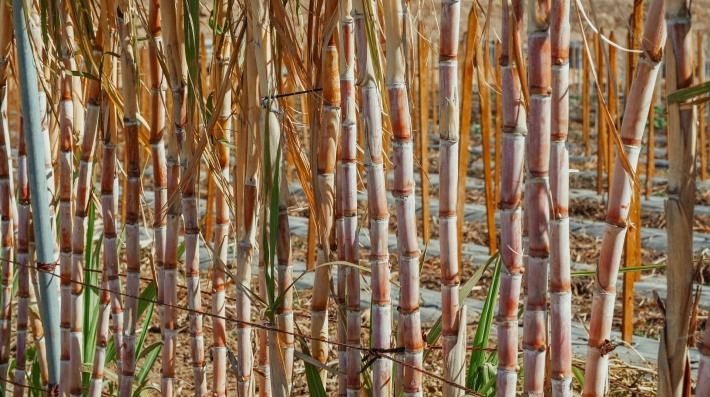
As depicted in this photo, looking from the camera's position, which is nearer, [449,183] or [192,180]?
[449,183]

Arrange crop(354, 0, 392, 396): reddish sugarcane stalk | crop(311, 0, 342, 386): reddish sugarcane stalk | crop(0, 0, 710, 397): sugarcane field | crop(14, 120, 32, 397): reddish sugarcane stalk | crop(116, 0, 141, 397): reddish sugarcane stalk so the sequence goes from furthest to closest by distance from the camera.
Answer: crop(14, 120, 32, 397): reddish sugarcane stalk
crop(116, 0, 141, 397): reddish sugarcane stalk
crop(311, 0, 342, 386): reddish sugarcane stalk
crop(354, 0, 392, 396): reddish sugarcane stalk
crop(0, 0, 710, 397): sugarcane field

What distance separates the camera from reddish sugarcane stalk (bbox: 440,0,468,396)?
2.96 feet

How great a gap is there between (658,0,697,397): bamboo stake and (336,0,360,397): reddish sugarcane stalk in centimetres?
38

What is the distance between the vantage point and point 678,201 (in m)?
0.70

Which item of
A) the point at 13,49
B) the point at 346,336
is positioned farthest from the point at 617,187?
the point at 13,49

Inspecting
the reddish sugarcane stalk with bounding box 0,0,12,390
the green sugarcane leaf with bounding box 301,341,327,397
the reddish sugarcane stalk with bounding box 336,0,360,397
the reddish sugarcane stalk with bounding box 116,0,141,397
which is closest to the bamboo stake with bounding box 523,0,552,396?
the reddish sugarcane stalk with bounding box 336,0,360,397

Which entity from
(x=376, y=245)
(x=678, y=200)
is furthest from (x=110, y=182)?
(x=678, y=200)

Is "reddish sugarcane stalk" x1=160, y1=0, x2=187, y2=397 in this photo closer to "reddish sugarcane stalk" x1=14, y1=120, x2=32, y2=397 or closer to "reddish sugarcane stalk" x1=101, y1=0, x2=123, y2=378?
"reddish sugarcane stalk" x1=101, y1=0, x2=123, y2=378

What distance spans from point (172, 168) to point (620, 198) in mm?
662

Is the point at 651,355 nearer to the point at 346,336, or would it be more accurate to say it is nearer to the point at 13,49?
the point at 346,336

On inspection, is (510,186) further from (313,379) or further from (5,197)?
(5,197)

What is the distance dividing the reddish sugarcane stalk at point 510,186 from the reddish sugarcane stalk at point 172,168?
45cm

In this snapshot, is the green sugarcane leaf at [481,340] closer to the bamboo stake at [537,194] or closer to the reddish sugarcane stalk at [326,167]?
the reddish sugarcane stalk at [326,167]

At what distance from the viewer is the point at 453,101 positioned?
92cm
